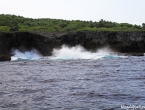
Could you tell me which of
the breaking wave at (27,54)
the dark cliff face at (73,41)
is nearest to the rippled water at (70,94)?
the breaking wave at (27,54)

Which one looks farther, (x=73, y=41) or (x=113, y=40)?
(x=113, y=40)

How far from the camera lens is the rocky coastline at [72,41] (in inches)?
2596

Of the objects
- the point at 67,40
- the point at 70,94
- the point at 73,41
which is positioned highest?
the point at 67,40

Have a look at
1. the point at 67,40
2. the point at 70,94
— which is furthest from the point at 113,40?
the point at 70,94

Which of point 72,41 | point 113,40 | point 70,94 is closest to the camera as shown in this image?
point 70,94

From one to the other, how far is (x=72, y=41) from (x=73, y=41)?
231 mm

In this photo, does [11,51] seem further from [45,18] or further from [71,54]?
[45,18]

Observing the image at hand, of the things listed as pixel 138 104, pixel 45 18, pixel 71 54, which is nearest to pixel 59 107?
pixel 138 104

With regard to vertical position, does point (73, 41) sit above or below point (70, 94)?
above

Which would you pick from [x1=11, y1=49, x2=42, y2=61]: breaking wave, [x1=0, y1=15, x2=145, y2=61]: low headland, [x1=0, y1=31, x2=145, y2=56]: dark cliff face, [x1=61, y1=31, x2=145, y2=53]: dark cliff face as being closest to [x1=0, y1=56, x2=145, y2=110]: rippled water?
[x1=11, y1=49, x2=42, y2=61]: breaking wave

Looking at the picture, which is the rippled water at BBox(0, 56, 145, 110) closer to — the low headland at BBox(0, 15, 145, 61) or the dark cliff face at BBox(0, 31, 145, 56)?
the dark cliff face at BBox(0, 31, 145, 56)

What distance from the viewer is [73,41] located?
7181cm

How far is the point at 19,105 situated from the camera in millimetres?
16062

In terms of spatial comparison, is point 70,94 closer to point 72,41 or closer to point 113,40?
point 72,41
